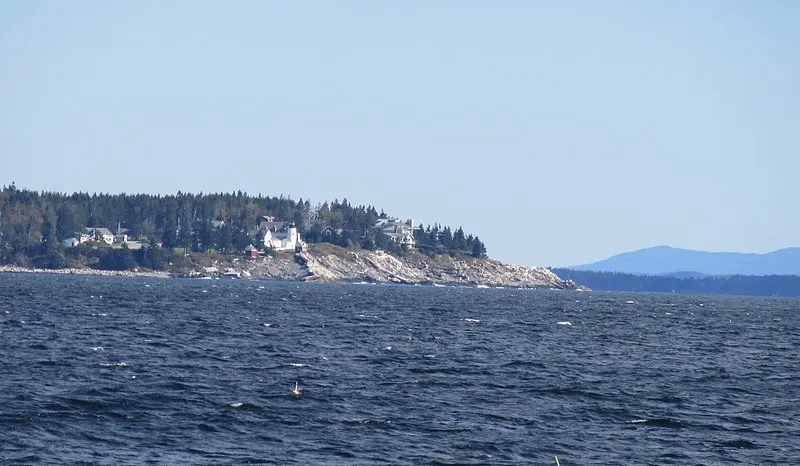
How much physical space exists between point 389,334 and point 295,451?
149 feet

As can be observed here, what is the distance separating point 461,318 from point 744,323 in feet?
120

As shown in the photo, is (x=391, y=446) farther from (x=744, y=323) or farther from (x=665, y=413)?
(x=744, y=323)

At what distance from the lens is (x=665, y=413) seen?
149 feet

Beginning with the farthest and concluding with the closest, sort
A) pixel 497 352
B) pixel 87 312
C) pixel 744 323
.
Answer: pixel 744 323 → pixel 87 312 → pixel 497 352

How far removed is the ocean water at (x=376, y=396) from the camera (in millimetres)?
36250

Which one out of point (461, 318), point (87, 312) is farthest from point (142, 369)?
point (461, 318)

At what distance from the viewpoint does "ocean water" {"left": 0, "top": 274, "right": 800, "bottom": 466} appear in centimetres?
3625

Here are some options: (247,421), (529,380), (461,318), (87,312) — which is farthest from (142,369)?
(461,318)

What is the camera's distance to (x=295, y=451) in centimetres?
3544

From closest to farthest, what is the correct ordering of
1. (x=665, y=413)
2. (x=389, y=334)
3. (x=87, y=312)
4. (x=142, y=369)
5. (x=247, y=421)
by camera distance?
(x=247, y=421) < (x=665, y=413) < (x=142, y=369) < (x=389, y=334) < (x=87, y=312)

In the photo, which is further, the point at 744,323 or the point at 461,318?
the point at 744,323

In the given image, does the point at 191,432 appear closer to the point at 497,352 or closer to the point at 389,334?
the point at 497,352

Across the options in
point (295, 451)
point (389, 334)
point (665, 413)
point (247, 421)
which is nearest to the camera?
point (295, 451)

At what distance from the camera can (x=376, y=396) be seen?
152 feet
